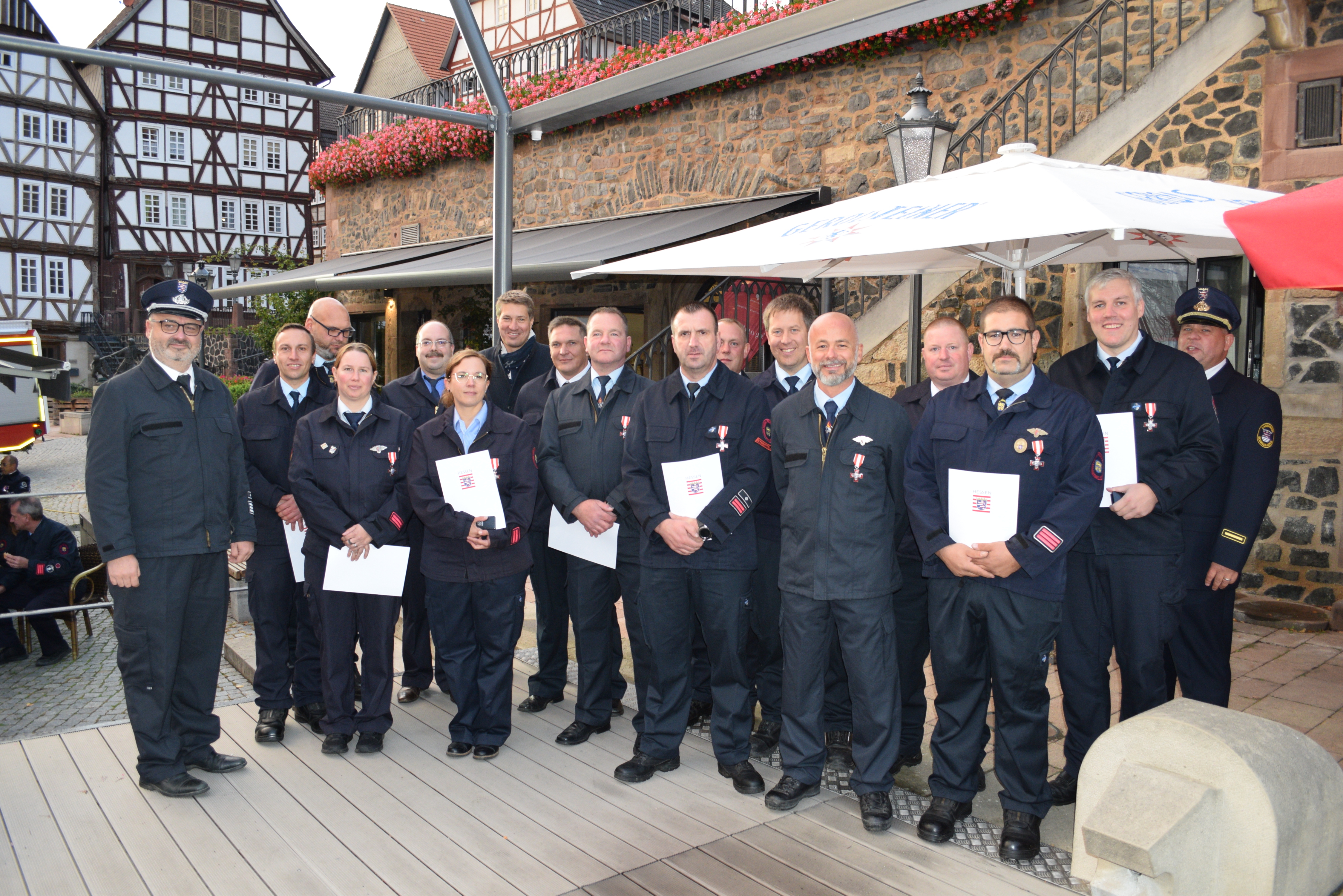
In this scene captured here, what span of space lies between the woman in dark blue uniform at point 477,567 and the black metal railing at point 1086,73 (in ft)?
15.8

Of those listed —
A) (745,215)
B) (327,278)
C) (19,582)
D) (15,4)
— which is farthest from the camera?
(15,4)

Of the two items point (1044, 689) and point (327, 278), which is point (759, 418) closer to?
point (1044, 689)

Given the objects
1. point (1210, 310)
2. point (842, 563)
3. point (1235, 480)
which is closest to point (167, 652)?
point (842, 563)

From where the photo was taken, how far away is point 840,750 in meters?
4.21

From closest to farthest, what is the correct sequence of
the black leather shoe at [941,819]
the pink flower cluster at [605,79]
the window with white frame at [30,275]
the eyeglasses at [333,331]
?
the black leather shoe at [941,819] < the eyeglasses at [333,331] < the pink flower cluster at [605,79] < the window with white frame at [30,275]

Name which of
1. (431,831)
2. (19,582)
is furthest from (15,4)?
(431,831)

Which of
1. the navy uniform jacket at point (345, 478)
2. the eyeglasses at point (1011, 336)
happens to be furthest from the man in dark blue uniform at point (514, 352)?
the eyeglasses at point (1011, 336)

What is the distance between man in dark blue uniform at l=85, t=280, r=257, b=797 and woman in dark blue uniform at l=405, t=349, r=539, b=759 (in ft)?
2.66

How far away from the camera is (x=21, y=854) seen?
3395mm

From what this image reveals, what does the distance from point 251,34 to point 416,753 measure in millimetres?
35994

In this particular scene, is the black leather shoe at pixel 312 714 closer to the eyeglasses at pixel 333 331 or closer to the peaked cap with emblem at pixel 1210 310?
the eyeglasses at pixel 333 331

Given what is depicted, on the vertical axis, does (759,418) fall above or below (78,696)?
above

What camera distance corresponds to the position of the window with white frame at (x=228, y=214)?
3469 cm

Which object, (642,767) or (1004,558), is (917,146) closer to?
(1004,558)
